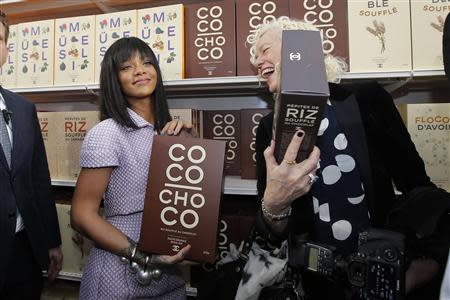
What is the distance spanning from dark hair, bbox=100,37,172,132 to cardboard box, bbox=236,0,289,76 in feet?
1.21

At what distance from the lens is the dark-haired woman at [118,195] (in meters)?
1.00

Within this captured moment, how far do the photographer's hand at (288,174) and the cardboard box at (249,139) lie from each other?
649mm

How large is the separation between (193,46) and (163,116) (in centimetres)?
39

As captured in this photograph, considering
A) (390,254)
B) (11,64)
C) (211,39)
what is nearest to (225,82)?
(211,39)

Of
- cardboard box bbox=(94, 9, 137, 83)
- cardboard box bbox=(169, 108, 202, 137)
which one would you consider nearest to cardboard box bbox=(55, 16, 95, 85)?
cardboard box bbox=(94, 9, 137, 83)

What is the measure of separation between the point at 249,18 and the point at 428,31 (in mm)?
662

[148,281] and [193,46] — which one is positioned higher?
[193,46]

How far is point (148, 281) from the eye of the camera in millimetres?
1026

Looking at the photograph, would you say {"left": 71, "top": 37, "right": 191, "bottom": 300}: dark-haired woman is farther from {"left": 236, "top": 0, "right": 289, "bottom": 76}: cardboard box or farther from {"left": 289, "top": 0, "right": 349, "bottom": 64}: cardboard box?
{"left": 289, "top": 0, "right": 349, "bottom": 64}: cardboard box

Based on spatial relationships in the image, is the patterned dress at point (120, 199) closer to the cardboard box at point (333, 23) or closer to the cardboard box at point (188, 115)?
the cardboard box at point (188, 115)

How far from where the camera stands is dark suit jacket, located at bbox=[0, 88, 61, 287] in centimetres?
108

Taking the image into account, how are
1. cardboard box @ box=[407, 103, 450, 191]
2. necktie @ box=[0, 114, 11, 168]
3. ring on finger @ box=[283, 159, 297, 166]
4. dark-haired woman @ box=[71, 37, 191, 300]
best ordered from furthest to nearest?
cardboard box @ box=[407, 103, 450, 191] < necktie @ box=[0, 114, 11, 168] < dark-haired woman @ box=[71, 37, 191, 300] < ring on finger @ box=[283, 159, 297, 166]

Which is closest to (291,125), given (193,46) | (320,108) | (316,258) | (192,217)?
(320,108)

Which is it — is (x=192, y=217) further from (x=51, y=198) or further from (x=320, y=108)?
(x=51, y=198)
